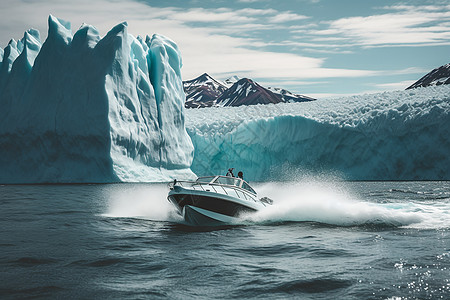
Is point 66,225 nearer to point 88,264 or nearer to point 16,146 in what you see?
point 88,264

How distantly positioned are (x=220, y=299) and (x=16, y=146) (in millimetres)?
36235

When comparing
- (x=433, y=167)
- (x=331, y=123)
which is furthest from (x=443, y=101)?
(x=331, y=123)

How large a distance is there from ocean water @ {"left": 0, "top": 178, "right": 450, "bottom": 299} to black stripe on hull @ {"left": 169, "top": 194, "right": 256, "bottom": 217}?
0.44 meters

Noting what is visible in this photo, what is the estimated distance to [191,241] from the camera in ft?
36.9

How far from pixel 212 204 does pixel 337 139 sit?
28.8m

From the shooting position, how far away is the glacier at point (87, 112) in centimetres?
3612

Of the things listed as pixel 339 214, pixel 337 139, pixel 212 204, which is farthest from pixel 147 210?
pixel 337 139

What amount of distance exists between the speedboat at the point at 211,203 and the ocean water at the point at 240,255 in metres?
0.38

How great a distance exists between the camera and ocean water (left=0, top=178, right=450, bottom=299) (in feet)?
22.7

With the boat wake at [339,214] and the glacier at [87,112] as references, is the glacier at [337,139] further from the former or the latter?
the boat wake at [339,214]

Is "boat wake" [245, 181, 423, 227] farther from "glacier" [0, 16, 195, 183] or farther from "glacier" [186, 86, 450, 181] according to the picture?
"glacier" [186, 86, 450, 181]

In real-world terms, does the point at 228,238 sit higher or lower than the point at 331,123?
lower

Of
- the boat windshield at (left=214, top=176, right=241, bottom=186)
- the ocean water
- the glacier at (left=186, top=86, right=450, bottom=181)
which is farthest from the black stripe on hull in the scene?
the glacier at (left=186, top=86, right=450, bottom=181)

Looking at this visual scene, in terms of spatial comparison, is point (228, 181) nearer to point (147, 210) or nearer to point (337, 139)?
point (147, 210)
